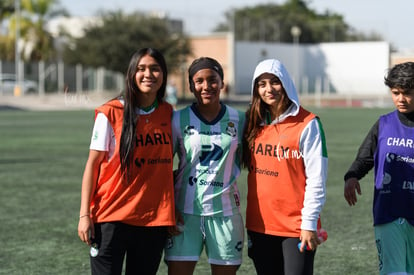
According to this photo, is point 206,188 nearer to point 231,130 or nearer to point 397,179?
point 231,130

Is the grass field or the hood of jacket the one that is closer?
the hood of jacket

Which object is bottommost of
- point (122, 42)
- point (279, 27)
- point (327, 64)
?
point (327, 64)

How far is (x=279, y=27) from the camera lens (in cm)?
8344

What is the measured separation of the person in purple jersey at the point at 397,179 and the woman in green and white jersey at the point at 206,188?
0.83 metres

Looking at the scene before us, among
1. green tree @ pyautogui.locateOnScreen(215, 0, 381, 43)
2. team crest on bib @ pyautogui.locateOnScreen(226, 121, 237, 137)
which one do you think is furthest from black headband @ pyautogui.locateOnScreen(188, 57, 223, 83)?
green tree @ pyautogui.locateOnScreen(215, 0, 381, 43)

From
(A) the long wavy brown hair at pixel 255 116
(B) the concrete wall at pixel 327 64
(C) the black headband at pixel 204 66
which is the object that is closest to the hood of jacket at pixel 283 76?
(A) the long wavy brown hair at pixel 255 116

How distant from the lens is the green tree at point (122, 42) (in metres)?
54.7

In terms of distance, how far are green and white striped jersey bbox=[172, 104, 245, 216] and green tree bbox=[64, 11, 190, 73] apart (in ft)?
163

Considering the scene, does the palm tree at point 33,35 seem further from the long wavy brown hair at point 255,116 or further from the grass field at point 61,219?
the long wavy brown hair at point 255,116

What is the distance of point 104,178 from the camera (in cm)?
443

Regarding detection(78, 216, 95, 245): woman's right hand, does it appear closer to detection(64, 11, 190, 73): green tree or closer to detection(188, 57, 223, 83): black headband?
detection(188, 57, 223, 83): black headband

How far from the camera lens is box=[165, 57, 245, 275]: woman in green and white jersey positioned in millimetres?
4508

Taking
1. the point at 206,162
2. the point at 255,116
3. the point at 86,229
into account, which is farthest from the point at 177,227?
the point at 255,116

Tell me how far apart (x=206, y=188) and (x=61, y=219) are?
5.06 meters
